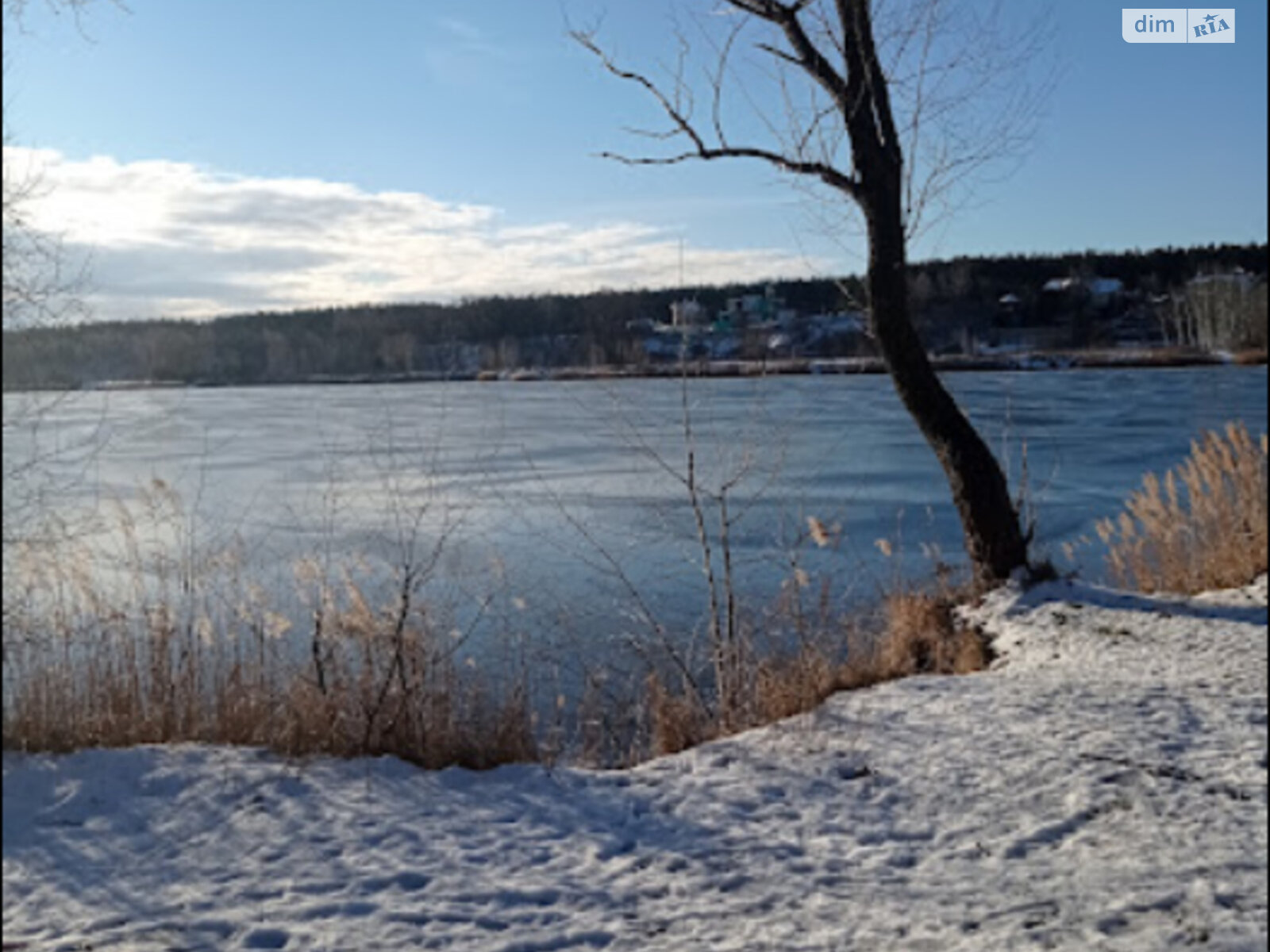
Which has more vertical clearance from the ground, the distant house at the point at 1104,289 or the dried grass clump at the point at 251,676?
the distant house at the point at 1104,289

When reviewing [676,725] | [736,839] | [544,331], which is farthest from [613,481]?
[736,839]

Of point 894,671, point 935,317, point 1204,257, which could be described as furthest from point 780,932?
point 935,317

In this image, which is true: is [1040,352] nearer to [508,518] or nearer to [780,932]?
[508,518]

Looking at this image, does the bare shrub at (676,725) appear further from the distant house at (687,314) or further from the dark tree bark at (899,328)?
the dark tree bark at (899,328)

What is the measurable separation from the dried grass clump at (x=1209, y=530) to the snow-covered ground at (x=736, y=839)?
2.34 metres

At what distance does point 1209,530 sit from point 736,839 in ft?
18.5

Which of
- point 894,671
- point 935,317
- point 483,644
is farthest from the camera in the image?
point 935,317

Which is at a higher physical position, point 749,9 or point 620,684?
point 749,9

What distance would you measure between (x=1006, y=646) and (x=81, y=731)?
5119 millimetres

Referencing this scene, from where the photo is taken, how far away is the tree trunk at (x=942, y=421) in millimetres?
8023

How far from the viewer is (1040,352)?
18.4m

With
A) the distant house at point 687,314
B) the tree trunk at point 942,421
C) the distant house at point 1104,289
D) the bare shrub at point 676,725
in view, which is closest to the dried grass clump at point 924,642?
the tree trunk at point 942,421

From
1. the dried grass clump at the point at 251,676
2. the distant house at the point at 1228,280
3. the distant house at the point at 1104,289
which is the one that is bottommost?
the dried grass clump at the point at 251,676

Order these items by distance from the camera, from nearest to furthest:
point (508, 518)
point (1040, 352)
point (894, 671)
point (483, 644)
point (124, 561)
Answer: point (124, 561) → point (894, 671) → point (483, 644) → point (508, 518) → point (1040, 352)
